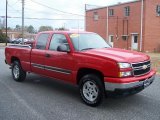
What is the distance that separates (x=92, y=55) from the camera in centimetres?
618

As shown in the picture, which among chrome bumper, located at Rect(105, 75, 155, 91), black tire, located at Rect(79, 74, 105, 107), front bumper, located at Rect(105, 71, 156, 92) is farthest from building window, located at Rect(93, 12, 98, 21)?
chrome bumper, located at Rect(105, 75, 155, 91)

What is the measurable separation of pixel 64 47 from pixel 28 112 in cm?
199

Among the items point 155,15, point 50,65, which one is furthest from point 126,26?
point 50,65

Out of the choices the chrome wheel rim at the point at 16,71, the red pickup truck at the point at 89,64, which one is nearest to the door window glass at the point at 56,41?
the red pickup truck at the point at 89,64

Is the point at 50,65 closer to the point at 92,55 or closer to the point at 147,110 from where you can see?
the point at 92,55

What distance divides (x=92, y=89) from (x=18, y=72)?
3.95 meters

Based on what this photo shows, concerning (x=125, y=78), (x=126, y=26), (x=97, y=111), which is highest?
(x=126, y=26)

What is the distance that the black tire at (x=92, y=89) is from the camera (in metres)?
6.03

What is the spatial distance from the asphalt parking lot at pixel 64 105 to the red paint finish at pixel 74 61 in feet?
1.93

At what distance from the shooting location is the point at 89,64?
6.18 metres

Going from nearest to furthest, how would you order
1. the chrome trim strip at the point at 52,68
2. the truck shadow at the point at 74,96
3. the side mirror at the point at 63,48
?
1. the truck shadow at the point at 74,96
2. the side mirror at the point at 63,48
3. the chrome trim strip at the point at 52,68

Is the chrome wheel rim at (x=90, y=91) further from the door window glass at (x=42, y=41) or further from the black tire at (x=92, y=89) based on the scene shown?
the door window glass at (x=42, y=41)

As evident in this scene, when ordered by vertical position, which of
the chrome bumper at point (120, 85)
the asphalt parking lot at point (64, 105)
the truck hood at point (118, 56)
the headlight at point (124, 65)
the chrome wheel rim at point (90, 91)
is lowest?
the asphalt parking lot at point (64, 105)

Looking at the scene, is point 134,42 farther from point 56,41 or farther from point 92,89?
point 92,89
